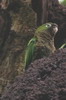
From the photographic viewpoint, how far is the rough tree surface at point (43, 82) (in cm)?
303

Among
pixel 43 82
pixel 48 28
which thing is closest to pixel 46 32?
pixel 48 28

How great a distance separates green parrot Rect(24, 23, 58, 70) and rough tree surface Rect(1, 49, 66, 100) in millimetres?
651

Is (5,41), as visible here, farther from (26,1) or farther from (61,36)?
(61,36)

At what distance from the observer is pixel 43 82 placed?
127 inches

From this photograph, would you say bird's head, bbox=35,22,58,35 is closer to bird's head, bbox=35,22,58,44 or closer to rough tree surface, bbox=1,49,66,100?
bird's head, bbox=35,22,58,44

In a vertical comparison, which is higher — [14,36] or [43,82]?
[14,36]

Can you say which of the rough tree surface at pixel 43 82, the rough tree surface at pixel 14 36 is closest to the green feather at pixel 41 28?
the rough tree surface at pixel 14 36

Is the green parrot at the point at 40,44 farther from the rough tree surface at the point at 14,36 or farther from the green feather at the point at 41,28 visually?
the rough tree surface at the point at 14,36

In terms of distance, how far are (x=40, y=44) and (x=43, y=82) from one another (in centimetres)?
139

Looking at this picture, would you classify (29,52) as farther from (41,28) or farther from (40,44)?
(41,28)

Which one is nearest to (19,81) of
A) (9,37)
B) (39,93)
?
(39,93)

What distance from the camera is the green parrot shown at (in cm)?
442

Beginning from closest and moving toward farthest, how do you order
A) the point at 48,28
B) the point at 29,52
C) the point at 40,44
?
the point at 29,52 → the point at 40,44 → the point at 48,28

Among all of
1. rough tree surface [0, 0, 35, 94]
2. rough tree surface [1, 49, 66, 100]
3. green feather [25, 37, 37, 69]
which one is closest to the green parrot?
green feather [25, 37, 37, 69]
